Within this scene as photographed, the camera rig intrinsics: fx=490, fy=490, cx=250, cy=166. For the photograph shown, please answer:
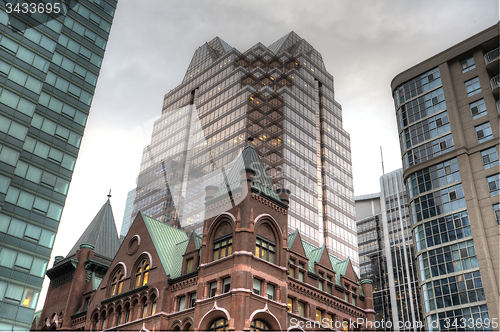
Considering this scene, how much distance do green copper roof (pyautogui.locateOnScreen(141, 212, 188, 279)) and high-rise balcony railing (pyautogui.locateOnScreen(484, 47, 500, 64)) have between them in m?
51.0

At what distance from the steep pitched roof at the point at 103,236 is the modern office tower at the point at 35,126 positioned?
1063 cm

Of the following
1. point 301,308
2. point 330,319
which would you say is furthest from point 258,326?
point 330,319

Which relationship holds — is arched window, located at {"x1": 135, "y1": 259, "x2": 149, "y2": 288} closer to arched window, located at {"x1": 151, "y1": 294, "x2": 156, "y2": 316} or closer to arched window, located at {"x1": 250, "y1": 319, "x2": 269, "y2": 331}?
arched window, located at {"x1": 151, "y1": 294, "x2": 156, "y2": 316}

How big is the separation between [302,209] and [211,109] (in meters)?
46.1

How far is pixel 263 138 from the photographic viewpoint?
132m

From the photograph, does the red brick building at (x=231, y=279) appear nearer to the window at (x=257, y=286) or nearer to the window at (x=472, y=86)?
the window at (x=257, y=286)

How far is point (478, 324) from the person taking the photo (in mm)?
59594

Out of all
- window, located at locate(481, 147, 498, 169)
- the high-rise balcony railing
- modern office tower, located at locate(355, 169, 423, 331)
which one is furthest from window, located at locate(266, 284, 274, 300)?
modern office tower, located at locate(355, 169, 423, 331)

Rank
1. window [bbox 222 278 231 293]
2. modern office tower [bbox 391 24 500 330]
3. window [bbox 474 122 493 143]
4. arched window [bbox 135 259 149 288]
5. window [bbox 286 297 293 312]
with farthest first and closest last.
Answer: window [bbox 474 122 493 143]
modern office tower [bbox 391 24 500 330]
arched window [bbox 135 259 149 288]
window [bbox 286 297 293 312]
window [bbox 222 278 231 293]

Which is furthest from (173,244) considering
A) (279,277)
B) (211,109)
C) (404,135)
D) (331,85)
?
(331,85)

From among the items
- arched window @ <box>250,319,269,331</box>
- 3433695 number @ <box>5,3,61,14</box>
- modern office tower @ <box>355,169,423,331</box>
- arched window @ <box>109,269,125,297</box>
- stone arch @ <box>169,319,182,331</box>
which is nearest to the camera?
arched window @ <box>250,319,269,331</box>

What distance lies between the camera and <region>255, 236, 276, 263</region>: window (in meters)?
46.3

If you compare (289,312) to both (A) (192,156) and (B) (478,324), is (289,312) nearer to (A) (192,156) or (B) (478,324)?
(B) (478,324)

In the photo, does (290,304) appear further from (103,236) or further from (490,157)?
(490,157)
